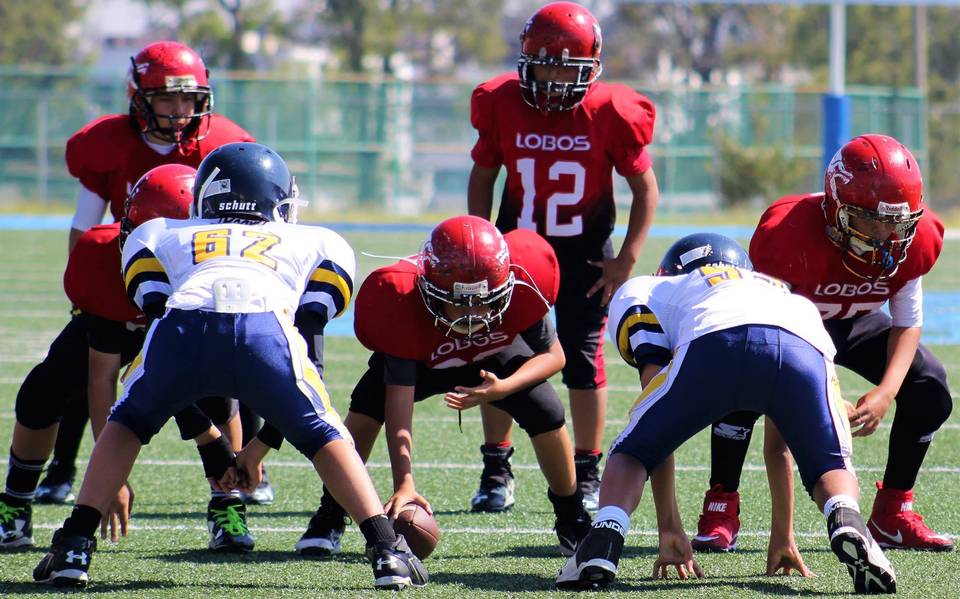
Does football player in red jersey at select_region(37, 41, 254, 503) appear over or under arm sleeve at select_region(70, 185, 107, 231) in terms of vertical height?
over

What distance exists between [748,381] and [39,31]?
38492 millimetres

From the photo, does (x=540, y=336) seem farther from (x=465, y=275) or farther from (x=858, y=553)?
(x=858, y=553)

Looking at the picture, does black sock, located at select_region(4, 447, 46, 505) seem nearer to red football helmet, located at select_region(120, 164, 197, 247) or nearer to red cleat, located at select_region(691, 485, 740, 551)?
red football helmet, located at select_region(120, 164, 197, 247)

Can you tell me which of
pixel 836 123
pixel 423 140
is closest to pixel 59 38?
pixel 423 140

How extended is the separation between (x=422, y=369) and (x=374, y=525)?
0.71 m

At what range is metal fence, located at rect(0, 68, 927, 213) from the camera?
69.6 ft

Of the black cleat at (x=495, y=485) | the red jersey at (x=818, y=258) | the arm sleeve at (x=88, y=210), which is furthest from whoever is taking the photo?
the arm sleeve at (x=88, y=210)

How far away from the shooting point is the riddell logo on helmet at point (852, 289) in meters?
3.94

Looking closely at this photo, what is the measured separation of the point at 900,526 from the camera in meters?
4.01

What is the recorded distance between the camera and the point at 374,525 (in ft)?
10.9

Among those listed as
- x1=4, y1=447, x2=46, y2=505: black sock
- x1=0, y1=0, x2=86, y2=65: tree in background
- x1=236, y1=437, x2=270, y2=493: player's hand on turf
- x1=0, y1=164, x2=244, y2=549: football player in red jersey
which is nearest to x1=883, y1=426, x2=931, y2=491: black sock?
x1=236, y1=437, x2=270, y2=493: player's hand on turf

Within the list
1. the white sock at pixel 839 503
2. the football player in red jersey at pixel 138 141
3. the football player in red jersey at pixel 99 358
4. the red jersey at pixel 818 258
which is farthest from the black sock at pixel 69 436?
the white sock at pixel 839 503

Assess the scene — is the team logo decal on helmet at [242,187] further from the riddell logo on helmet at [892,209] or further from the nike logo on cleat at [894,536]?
the nike logo on cleat at [894,536]

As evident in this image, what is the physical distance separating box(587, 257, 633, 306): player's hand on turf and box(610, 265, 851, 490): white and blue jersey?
1225 mm
